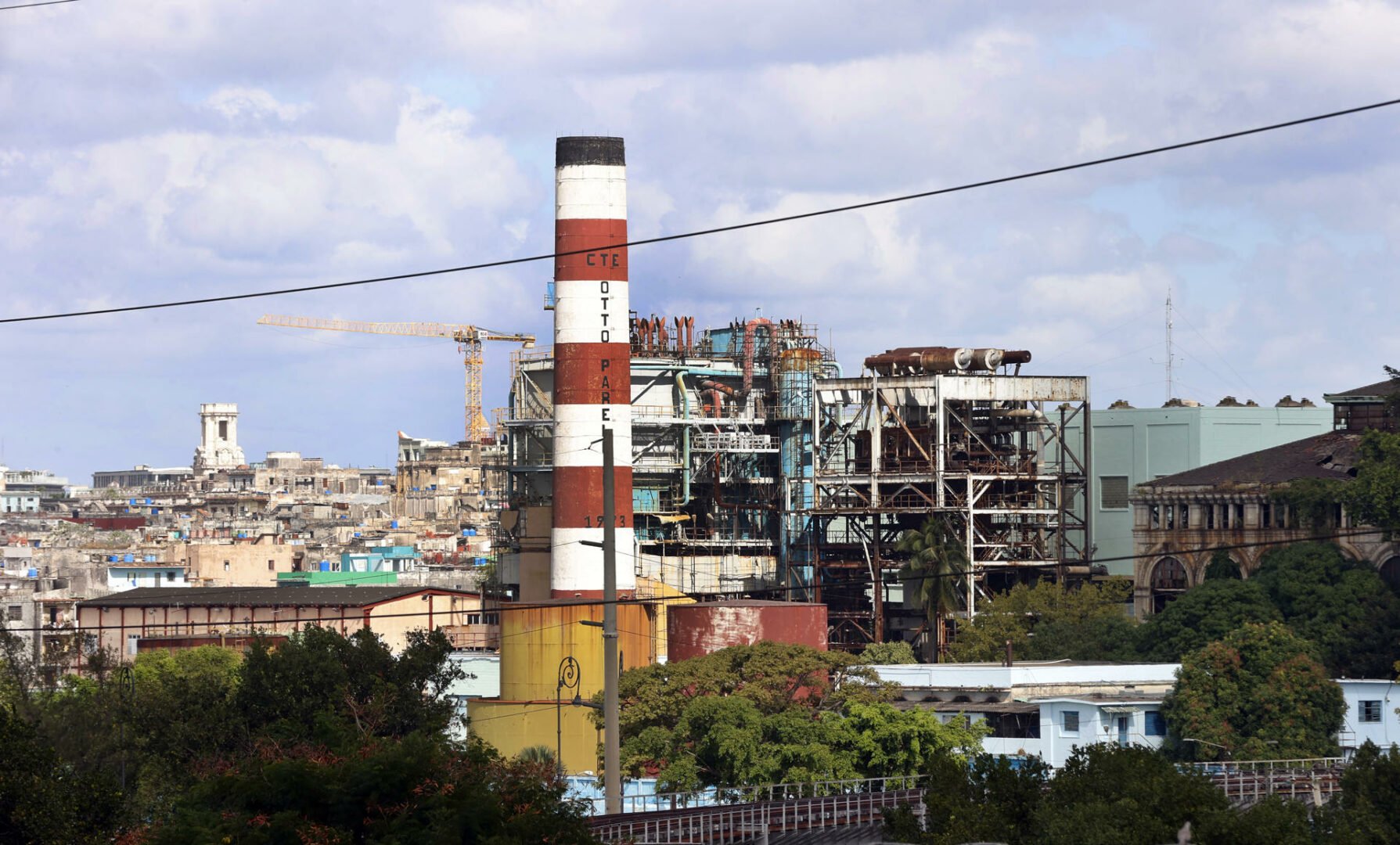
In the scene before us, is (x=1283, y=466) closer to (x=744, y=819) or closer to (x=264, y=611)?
(x=264, y=611)

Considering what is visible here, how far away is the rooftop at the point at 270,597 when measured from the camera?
3910 inches

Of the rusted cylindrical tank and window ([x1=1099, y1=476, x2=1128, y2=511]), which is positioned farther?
window ([x1=1099, y1=476, x2=1128, y2=511])

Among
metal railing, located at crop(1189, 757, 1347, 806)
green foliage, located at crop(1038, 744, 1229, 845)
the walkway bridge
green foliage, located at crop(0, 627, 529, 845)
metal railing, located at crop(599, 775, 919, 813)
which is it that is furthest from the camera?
metal railing, located at crop(599, 775, 919, 813)

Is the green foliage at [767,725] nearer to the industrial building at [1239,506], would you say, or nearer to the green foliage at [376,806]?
the green foliage at [376,806]

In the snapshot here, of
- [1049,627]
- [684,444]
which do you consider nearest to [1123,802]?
[1049,627]

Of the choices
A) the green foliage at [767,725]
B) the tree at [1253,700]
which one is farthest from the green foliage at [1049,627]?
the green foliage at [767,725]

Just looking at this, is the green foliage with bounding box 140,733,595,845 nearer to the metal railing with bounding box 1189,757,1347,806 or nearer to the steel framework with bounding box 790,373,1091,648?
the metal railing with bounding box 1189,757,1347,806

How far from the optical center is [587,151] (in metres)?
69.4

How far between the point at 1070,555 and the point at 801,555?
15490 millimetres

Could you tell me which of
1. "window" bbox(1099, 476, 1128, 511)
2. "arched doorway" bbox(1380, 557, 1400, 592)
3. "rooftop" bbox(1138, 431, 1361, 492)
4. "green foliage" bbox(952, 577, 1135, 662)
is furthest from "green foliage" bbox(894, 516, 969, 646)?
"window" bbox(1099, 476, 1128, 511)

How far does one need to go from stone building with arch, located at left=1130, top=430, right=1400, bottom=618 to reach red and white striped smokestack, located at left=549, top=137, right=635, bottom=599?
33203 mm

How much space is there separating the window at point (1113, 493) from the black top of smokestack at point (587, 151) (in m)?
49.3

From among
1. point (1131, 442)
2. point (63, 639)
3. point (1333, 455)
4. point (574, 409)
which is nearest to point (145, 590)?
point (63, 639)

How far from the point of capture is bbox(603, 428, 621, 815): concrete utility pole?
3628 cm
